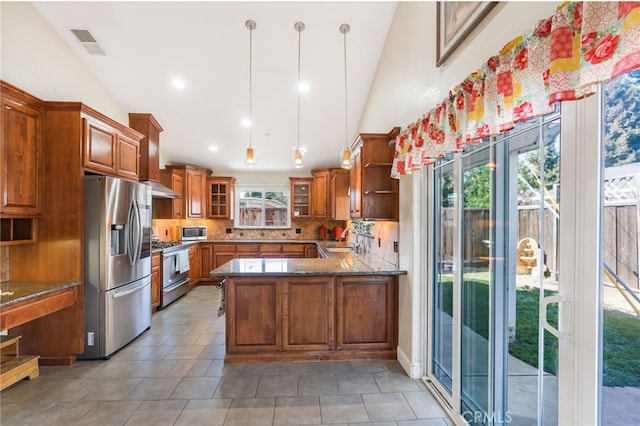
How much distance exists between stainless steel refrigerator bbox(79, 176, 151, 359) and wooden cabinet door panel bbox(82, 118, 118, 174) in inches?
7.6

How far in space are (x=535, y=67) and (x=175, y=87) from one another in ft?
14.0

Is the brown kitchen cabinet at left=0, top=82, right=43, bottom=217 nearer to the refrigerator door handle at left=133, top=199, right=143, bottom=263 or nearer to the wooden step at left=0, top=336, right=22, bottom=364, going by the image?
the refrigerator door handle at left=133, top=199, right=143, bottom=263

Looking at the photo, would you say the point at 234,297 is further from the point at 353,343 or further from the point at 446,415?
the point at 446,415

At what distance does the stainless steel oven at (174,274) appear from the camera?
4.56 metres

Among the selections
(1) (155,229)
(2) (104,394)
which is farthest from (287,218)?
(2) (104,394)

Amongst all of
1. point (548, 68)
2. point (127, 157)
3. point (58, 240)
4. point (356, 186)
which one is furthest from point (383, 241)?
point (58, 240)

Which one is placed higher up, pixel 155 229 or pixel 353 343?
pixel 155 229

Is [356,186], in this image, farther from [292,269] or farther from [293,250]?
[293,250]

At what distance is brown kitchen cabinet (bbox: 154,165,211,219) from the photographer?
5.64 meters

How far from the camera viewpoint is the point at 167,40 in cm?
333

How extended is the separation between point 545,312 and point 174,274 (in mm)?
4993

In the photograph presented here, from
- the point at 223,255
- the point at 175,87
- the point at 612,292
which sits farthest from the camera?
the point at 223,255

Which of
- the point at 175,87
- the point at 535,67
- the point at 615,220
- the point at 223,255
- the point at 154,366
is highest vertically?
the point at 175,87

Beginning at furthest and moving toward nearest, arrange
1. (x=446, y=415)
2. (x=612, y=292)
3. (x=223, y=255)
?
(x=223, y=255), (x=446, y=415), (x=612, y=292)
